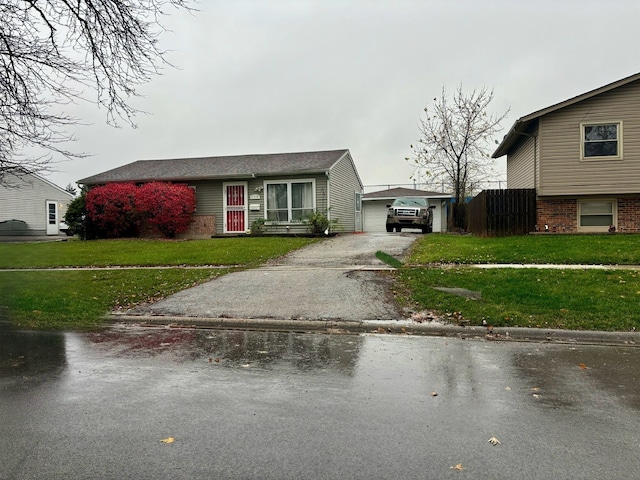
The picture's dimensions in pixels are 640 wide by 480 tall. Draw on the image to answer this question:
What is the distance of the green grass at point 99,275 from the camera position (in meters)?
8.90

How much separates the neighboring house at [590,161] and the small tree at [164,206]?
14.8 meters

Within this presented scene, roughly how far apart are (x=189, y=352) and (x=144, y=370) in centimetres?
85

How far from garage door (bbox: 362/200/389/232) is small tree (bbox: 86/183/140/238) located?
59.4ft

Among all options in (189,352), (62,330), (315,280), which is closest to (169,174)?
(315,280)

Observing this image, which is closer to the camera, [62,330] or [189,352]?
[189,352]

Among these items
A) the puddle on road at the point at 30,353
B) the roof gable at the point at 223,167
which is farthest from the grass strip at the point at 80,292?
the roof gable at the point at 223,167

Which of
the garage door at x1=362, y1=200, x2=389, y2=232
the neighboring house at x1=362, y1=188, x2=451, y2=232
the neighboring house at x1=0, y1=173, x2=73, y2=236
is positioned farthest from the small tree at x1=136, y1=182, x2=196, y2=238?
the garage door at x1=362, y1=200, x2=389, y2=232

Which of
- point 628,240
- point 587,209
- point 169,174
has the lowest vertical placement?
point 628,240

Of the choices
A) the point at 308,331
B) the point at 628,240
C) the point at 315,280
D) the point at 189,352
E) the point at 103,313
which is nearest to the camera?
the point at 189,352

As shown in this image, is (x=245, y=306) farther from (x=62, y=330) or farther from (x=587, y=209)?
(x=587, y=209)

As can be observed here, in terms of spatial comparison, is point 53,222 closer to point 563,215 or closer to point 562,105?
point 563,215

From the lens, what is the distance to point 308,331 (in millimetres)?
7504

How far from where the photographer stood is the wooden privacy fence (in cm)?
1894

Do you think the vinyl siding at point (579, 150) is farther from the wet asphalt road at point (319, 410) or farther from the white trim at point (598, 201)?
the wet asphalt road at point (319, 410)
